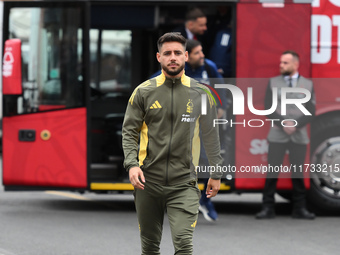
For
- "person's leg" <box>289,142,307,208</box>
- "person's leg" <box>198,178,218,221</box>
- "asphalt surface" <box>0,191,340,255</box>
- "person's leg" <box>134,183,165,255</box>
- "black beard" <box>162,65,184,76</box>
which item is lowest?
"asphalt surface" <box>0,191,340,255</box>

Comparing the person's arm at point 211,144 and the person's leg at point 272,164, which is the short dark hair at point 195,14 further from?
the person's arm at point 211,144

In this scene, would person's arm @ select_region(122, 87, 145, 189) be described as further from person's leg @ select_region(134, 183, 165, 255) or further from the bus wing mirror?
the bus wing mirror

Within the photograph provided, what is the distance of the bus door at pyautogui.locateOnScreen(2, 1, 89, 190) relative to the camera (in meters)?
9.39

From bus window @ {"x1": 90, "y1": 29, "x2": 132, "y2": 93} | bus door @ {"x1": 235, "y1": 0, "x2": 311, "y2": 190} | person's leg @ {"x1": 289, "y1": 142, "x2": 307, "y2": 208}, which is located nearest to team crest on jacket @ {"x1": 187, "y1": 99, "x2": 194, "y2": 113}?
bus door @ {"x1": 235, "y1": 0, "x2": 311, "y2": 190}

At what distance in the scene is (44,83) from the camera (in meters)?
9.49

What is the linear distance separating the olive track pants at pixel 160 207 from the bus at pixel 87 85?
4.12 metres

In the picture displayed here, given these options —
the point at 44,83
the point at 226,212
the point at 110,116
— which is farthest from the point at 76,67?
the point at 226,212

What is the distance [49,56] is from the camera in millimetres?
9484

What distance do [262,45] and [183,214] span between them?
4524 millimetres

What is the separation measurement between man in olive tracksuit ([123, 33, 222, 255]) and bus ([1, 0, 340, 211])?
4043mm

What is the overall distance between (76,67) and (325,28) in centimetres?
298

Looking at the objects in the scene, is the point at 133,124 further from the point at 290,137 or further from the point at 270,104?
the point at 290,137

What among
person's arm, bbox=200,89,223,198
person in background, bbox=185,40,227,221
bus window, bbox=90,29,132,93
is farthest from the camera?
bus window, bbox=90,29,132,93

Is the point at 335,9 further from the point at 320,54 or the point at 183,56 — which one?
the point at 183,56
